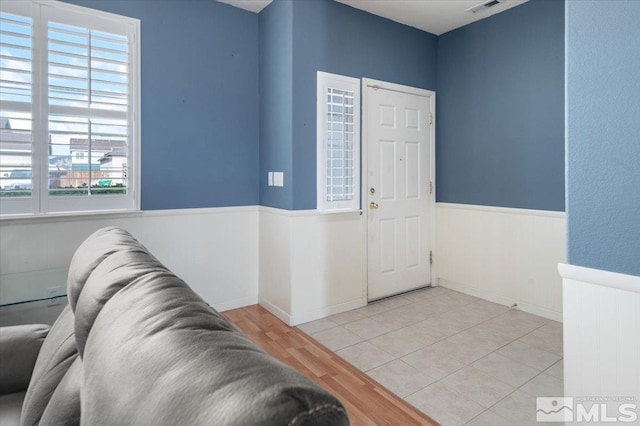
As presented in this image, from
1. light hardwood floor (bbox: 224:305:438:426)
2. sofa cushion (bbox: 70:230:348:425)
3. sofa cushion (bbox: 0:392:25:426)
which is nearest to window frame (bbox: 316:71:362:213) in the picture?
light hardwood floor (bbox: 224:305:438:426)

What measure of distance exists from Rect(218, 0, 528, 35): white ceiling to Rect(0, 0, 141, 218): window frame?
102cm

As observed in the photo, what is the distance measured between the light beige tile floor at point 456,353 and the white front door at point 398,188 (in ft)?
1.22

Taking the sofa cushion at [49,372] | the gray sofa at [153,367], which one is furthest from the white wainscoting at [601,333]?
the sofa cushion at [49,372]

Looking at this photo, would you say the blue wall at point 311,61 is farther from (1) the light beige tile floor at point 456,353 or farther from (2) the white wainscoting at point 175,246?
(1) the light beige tile floor at point 456,353

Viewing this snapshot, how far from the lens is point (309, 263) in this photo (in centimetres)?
320

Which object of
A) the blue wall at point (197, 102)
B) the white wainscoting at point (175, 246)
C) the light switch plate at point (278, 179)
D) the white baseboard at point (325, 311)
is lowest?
the white baseboard at point (325, 311)

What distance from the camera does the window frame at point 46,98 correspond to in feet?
8.08

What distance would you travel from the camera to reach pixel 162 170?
3.02 metres

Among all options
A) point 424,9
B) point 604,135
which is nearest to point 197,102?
point 424,9

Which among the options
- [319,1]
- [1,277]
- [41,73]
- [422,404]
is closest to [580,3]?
[422,404]

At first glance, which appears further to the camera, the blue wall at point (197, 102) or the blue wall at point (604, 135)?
the blue wall at point (197, 102)

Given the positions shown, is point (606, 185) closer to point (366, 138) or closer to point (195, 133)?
point (366, 138)

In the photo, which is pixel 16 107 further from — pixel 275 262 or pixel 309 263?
pixel 309 263

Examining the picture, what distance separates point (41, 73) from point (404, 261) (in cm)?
351
